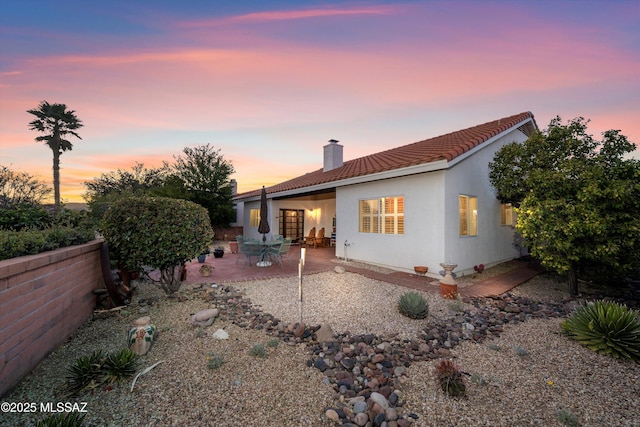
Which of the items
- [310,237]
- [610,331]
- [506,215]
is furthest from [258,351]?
[310,237]

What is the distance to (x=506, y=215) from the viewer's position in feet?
31.9

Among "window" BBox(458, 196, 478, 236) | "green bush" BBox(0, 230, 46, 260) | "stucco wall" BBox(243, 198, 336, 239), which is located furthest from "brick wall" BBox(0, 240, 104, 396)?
"stucco wall" BBox(243, 198, 336, 239)

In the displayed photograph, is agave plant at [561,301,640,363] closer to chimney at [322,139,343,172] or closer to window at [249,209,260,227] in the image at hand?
chimney at [322,139,343,172]

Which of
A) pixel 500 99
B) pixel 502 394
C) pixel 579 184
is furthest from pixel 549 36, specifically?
pixel 502 394

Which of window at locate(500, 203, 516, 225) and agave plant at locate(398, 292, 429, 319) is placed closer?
agave plant at locate(398, 292, 429, 319)

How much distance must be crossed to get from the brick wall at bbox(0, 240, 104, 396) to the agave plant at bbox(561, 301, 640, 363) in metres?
6.65

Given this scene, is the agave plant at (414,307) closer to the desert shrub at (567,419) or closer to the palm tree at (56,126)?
the desert shrub at (567,419)

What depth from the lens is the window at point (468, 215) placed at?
25.4 feet

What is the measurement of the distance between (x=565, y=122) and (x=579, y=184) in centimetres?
229

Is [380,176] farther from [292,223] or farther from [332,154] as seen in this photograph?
[292,223]

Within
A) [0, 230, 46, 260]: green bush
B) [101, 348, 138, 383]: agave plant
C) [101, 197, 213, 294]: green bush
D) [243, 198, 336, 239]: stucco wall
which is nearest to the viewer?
[101, 348, 138, 383]: agave plant

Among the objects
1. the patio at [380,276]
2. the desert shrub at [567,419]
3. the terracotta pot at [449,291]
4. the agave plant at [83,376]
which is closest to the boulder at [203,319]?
the agave plant at [83,376]

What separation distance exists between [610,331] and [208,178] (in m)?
18.1

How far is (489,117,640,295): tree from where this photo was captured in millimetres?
5051
